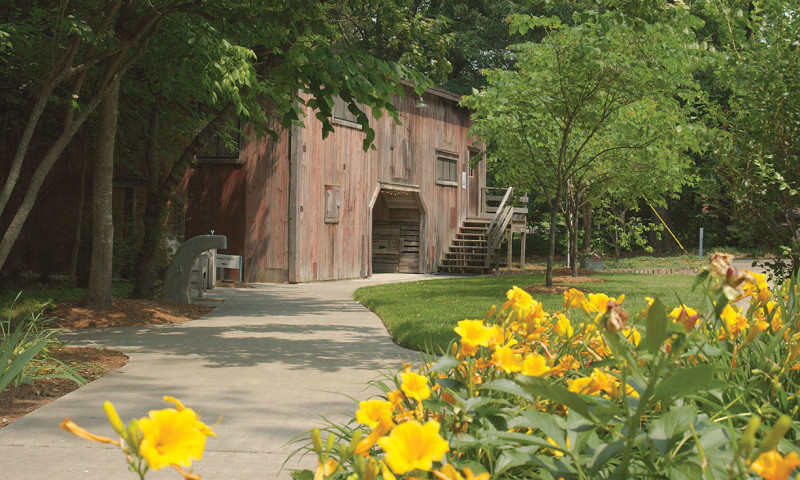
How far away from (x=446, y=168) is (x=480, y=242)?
2441 mm

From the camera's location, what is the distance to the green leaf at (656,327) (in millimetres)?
1132

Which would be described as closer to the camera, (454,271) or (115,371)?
(115,371)

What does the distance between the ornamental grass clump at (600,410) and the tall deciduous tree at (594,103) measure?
8.10 metres

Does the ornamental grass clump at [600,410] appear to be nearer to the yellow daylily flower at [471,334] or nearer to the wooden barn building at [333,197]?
the yellow daylily flower at [471,334]

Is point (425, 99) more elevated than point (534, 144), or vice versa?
point (425, 99)

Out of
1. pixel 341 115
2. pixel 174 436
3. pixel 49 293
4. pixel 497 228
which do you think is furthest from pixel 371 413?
pixel 497 228

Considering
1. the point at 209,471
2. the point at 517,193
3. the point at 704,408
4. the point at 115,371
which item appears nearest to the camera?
the point at 704,408

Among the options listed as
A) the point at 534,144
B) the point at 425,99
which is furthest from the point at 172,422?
the point at 425,99

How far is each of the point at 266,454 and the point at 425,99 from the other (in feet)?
58.7

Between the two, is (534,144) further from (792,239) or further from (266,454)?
(266,454)

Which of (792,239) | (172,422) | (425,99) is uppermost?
(425,99)

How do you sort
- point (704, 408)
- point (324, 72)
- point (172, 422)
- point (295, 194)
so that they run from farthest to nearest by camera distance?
1. point (295, 194)
2. point (324, 72)
3. point (704, 408)
4. point (172, 422)

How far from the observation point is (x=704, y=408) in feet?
6.19

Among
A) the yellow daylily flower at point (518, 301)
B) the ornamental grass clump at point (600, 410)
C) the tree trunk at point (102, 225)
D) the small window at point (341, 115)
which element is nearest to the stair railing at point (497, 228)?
the small window at point (341, 115)
